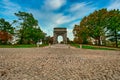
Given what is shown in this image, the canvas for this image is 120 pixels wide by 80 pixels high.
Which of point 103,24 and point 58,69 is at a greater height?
point 103,24

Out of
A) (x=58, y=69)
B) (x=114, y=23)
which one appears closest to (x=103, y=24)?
(x=114, y=23)

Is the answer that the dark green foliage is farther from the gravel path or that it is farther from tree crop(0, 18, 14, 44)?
the gravel path

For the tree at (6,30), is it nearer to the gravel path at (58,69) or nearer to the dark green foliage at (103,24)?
the dark green foliage at (103,24)

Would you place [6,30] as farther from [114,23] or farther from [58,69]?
[58,69]

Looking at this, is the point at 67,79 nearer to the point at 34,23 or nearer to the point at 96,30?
the point at 96,30

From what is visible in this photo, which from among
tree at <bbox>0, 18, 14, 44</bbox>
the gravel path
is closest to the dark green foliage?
tree at <bbox>0, 18, 14, 44</bbox>

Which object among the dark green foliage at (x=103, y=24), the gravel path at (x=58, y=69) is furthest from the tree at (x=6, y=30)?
the gravel path at (x=58, y=69)

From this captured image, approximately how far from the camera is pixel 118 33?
34.3 metres

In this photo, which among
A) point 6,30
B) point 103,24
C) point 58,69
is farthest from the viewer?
point 6,30

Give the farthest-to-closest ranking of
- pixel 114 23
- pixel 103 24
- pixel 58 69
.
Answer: pixel 103 24
pixel 114 23
pixel 58 69

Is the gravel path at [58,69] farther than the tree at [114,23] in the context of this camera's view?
No

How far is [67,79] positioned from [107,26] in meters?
33.6

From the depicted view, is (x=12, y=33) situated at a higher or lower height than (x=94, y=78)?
higher

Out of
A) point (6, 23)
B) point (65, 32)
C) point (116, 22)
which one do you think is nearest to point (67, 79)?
point (116, 22)
